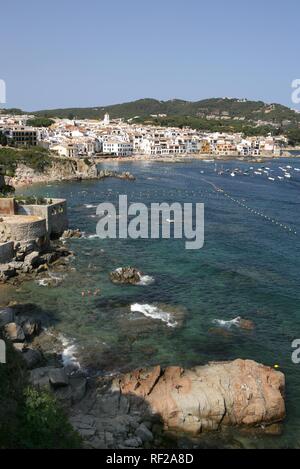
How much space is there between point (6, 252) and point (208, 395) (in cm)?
1882

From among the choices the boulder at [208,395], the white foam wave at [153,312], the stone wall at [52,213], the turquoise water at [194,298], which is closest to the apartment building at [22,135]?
the turquoise water at [194,298]

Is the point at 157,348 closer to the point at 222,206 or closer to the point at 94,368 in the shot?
the point at 94,368


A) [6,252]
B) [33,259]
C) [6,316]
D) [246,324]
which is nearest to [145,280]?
[33,259]

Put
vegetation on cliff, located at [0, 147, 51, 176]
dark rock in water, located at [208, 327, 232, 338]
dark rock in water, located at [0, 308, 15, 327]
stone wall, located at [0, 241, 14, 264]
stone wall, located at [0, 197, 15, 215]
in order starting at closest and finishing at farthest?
dark rock in water, located at [0, 308, 15, 327] → dark rock in water, located at [208, 327, 232, 338] → stone wall, located at [0, 241, 14, 264] → stone wall, located at [0, 197, 15, 215] → vegetation on cliff, located at [0, 147, 51, 176]

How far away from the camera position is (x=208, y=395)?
18.2 metres

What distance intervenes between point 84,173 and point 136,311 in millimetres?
60444

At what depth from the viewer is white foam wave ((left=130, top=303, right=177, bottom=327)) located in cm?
2539

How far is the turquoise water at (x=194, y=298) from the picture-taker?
72.5 feet

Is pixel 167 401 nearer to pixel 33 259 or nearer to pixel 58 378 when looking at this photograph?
pixel 58 378

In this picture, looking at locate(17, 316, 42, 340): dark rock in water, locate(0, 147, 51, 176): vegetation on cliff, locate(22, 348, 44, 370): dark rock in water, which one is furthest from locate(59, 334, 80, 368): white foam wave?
locate(0, 147, 51, 176): vegetation on cliff

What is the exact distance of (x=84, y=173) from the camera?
84375 millimetres

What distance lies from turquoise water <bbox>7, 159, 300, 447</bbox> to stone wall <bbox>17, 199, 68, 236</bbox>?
2135mm

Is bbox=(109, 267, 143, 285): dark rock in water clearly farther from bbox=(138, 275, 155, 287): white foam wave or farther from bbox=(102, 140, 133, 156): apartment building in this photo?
bbox=(102, 140, 133, 156): apartment building

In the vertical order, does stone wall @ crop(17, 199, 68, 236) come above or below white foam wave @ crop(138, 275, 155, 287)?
above
